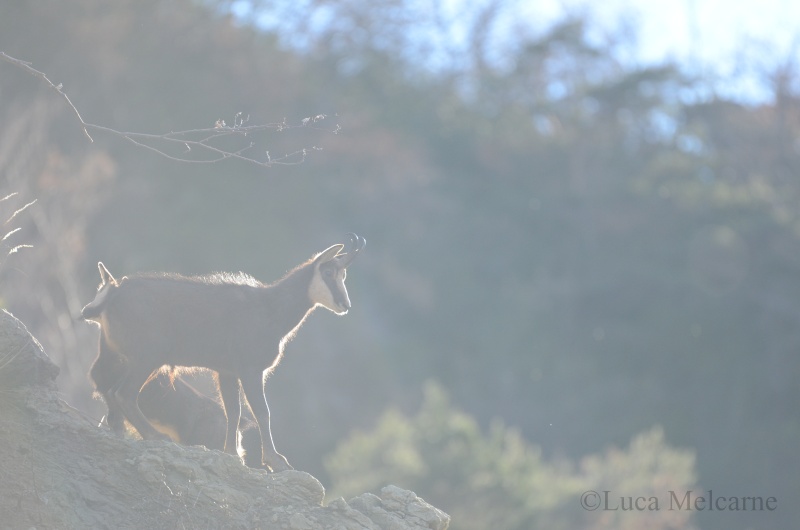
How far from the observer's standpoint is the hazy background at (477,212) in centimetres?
2900

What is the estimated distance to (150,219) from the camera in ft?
95.3

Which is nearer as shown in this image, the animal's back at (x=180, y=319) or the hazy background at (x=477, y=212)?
the animal's back at (x=180, y=319)

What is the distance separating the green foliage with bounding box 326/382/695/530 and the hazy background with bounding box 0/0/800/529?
83.3 inches

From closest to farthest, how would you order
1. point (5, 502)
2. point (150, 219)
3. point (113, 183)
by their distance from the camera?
point (5, 502), point (113, 183), point (150, 219)

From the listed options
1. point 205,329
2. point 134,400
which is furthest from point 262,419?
point 134,400

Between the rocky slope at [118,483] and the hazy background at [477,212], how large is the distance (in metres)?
17.0

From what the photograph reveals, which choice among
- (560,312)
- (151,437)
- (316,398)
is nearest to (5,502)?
(151,437)

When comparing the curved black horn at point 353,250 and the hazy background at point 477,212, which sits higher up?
the hazy background at point 477,212

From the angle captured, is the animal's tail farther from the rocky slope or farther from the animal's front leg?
the animal's front leg

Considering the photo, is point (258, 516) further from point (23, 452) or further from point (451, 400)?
point (451, 400)

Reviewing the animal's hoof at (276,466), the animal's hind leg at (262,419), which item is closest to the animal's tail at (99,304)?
the animal's hind leg at (262,419)

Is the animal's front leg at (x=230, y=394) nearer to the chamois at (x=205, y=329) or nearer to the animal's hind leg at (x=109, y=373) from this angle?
the chamois at (x=205, y=329)

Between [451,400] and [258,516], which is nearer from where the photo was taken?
[258,516]

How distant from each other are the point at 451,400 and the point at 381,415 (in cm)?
358
